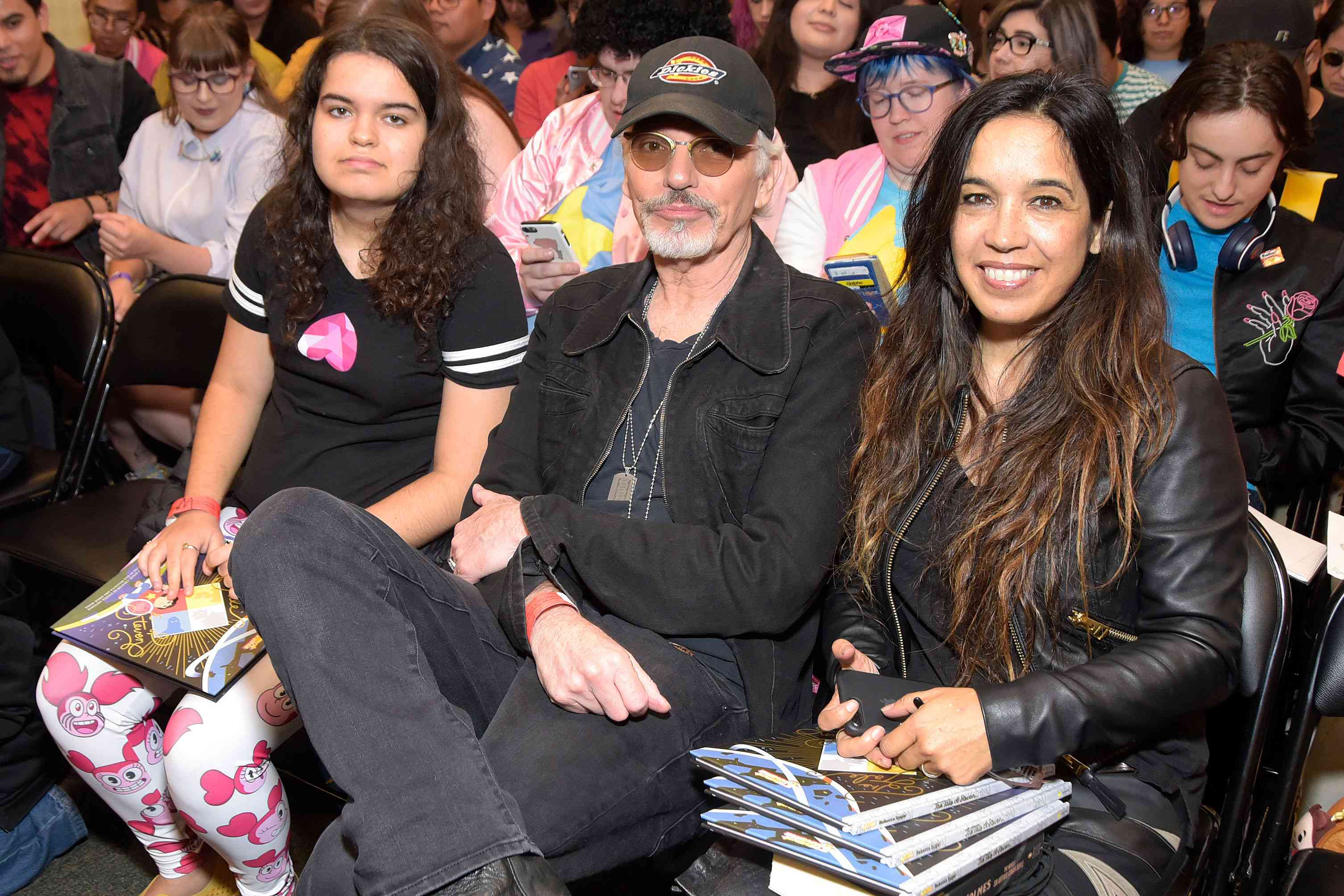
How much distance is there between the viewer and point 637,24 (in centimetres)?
299

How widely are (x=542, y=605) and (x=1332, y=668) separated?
124 cm

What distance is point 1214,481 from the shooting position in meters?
1.52

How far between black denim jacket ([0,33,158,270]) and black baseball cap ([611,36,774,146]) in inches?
115

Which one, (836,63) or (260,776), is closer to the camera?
(260,776)

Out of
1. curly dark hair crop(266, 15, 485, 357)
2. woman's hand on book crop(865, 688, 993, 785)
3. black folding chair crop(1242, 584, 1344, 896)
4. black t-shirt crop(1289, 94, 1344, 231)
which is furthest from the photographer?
black t-shirt crop(1289, 94, 1344, 231)

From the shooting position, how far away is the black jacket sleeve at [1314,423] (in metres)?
2.58

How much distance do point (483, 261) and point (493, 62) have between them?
2427 millimetres

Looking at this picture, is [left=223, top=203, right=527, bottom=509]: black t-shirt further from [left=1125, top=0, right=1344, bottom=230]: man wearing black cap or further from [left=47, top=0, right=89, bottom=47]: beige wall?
[left=47, top=0, right=89, bottom=47]: beige wall

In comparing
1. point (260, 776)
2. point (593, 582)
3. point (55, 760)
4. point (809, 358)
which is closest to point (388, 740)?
point (593, 582)

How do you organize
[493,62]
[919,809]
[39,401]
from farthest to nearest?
[493,62], [39,401], [919,809]

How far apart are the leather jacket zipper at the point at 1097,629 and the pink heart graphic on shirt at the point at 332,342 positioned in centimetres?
158

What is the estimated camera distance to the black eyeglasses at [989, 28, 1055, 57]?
3.17 meters

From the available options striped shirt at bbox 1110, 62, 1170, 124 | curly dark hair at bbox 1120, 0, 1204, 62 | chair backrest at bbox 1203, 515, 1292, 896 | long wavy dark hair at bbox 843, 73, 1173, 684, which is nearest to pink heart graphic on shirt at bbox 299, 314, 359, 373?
long wavy dark hair at bbox 843, 73, 1173, 684

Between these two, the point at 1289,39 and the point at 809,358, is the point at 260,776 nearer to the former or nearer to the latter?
the point at 809,358
